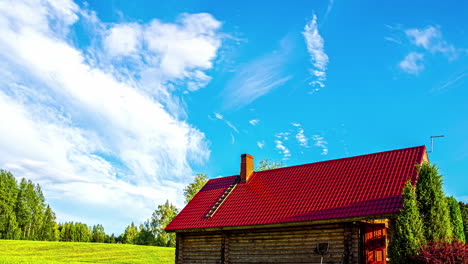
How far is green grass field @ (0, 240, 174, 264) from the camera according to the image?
42994 mm

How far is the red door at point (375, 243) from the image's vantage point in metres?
19.1

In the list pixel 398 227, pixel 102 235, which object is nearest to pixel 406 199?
pixel 398 227

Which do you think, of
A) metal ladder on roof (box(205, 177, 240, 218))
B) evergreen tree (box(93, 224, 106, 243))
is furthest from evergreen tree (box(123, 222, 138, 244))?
metal ladder on roof (box(205, 177, 240, 218))

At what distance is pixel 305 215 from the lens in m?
20.4

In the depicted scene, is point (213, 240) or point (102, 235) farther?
point (102, 235)

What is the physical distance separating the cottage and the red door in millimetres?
42

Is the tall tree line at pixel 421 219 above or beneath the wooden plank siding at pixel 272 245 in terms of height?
above

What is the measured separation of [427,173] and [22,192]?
8058cm

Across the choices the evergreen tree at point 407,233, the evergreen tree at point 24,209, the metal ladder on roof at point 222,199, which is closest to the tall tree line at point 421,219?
the evergreen tree at point 407,233

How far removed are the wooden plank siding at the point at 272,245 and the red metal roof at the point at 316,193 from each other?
629mm

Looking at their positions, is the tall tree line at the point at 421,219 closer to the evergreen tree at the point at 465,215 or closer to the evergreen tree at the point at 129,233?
the evergreen tree at the point at 465,215

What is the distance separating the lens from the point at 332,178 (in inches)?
891

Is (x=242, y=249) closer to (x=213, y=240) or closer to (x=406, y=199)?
(x=213, y=240)

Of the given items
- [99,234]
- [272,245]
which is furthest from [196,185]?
[99,234]
